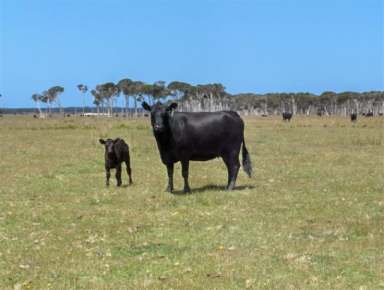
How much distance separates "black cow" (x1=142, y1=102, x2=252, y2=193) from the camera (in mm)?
15867

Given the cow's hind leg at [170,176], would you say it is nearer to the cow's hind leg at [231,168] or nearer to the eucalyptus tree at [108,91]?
the cow's hind leg at [231,168]

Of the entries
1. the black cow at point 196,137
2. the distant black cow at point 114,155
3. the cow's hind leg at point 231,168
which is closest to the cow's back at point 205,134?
the black cow at point 196,137

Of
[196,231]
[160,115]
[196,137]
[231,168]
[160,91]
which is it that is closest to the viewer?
[196,231]

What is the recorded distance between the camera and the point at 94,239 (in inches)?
426

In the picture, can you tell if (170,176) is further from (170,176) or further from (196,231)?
(196,231)

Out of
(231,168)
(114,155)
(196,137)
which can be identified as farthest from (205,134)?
(114,155)

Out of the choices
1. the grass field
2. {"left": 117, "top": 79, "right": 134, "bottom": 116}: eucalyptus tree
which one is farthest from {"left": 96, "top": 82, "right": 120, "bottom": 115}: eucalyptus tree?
the grass field

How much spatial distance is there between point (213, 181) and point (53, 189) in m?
5.03

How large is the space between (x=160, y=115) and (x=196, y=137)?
140cm

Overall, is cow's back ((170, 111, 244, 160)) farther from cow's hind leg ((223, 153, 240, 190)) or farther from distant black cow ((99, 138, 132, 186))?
distant black cow ((99, 138, 132, 186))

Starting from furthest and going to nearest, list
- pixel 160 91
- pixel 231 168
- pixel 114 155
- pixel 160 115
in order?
pixel 160 91 → pixel 114 155 → pixel 231 168 → pixel 160 115

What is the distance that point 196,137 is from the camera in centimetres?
1611

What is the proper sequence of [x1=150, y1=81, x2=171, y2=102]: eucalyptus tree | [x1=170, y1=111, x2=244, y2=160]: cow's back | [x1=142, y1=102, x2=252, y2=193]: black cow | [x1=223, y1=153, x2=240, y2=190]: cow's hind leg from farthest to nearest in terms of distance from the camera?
[x1=150, y1=81, x2=171, y2=102]: eucalyptus tree, [x1=223, y1=153, x2=240, y2=190]: cow's hind leg, [x1=170, y1=111, x2=244, y2=160]: cow's back, [x1=142, y1=102, x2=252, y2=193]: black cow

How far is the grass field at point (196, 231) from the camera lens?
8398mm
